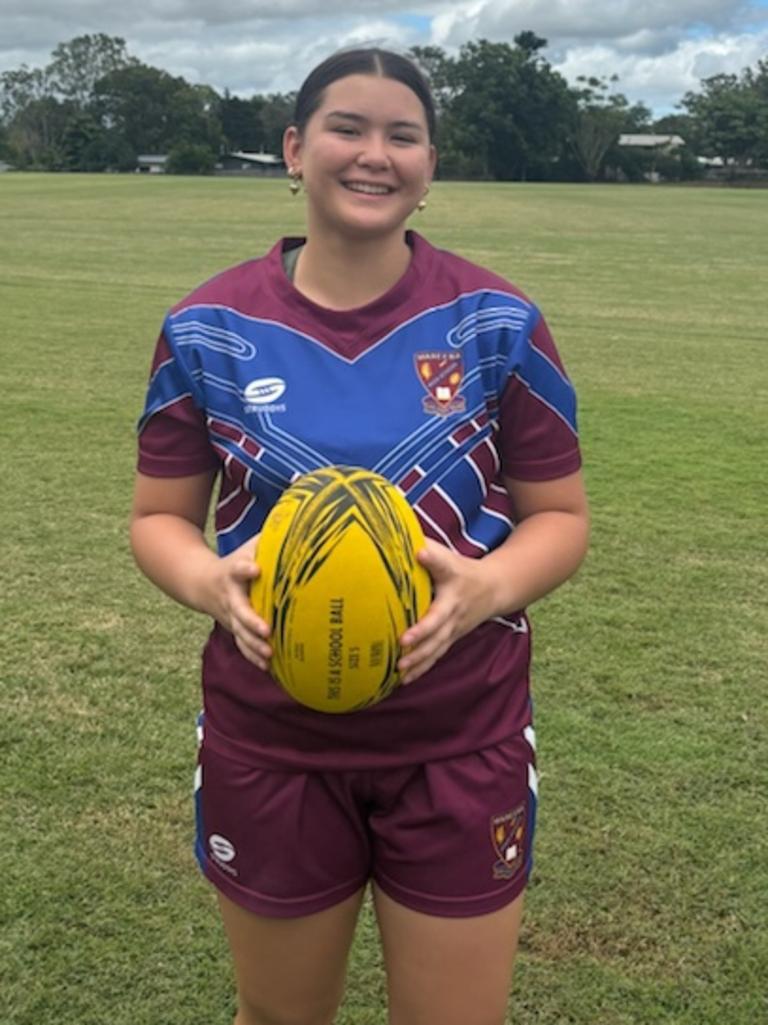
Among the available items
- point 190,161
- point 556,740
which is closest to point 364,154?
point 556,740

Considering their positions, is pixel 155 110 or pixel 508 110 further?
pixel 155 110

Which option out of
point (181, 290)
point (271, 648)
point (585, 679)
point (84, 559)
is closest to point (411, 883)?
point (271, 648)

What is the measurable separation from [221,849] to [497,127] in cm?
10776

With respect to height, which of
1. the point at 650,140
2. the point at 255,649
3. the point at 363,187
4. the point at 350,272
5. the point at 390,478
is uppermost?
the point at 363,187

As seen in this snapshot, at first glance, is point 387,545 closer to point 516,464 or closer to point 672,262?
point 516,464

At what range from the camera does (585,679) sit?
5.08 metres

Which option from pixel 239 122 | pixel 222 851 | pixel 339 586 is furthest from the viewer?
pixel 239 122

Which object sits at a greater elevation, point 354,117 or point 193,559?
point 354,117

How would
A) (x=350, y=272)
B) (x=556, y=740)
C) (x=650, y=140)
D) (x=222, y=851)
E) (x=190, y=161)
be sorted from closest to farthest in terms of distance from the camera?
(x=350, y=272) < (x=222, y=851) < (x=556, y=740) < (x=190, y=161) < (x=650, y=140)

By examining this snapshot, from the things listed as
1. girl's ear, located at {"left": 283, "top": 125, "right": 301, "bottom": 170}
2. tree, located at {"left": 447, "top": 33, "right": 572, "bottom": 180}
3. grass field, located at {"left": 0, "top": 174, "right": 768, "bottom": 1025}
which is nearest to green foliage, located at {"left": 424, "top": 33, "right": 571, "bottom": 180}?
tree, located at {"left": 447, "top": 33, "right": 572, "bottom": 180}

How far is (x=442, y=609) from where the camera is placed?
183cm

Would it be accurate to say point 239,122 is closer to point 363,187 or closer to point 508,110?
point 508,110

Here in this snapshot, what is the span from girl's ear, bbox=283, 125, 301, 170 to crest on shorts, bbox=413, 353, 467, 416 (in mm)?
460

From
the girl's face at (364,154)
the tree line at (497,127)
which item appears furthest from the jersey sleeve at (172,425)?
the tree line at (497,127)
